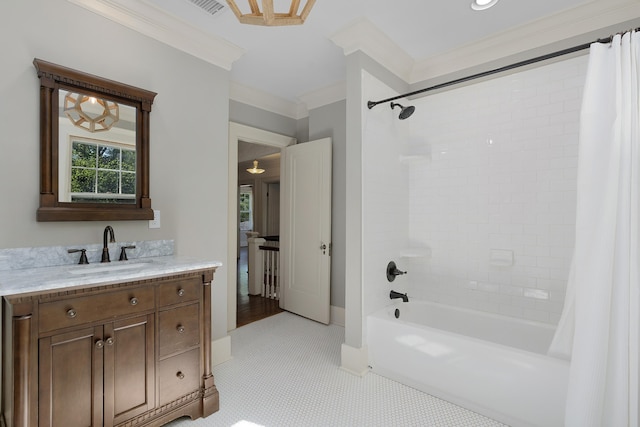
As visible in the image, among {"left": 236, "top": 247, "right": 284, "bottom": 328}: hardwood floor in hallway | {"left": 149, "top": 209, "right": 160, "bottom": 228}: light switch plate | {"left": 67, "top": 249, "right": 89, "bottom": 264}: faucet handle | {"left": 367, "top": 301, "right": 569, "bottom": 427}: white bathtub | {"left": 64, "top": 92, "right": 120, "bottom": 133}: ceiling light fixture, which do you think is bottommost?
{"left": 236, "top": 247, "right": 284, "bottom": 328}: hardwood floor in hallway

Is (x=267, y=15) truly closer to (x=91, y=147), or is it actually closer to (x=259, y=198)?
(x=91, y=147)

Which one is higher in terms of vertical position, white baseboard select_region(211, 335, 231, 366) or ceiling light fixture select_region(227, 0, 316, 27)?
ceiling light fixture select_region(227, 0, 316, 27)

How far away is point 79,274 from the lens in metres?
1.52

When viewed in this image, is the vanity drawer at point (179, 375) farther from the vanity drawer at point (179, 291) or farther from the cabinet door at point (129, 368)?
the vanity drawer at point (179, 291)

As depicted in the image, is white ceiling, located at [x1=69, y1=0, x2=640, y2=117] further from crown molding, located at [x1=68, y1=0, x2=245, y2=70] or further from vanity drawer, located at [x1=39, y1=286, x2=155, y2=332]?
vanity drawer, located at [x1=39, y1=286, x2=155, y2=332]

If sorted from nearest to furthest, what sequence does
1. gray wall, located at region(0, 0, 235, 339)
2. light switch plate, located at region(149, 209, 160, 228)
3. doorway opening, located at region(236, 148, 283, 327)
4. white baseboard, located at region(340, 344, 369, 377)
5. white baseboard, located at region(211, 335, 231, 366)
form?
gray wall, located at region(0, 0, 235, 339) → light switch plate, located at region(149, 209, 160, 228) → white baseboard, located at region(340, 344, 369, 377) → white baseboard, located at region(211, 335, 231, 366) → doorway opening, located at region(236, 148, 283, 327)

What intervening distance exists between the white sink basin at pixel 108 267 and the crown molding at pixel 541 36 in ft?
9.79

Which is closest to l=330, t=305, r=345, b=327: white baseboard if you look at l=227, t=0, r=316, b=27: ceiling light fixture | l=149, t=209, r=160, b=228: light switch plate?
l=149, t=209, r=160, b=228: light switch plate

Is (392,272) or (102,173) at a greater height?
(102,173)

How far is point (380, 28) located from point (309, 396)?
9.36 feet

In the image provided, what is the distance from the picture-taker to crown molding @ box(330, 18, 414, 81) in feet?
7.84

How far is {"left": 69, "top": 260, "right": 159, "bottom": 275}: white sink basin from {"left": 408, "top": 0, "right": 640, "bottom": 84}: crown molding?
9.79 ft

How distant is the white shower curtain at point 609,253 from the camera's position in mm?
1400

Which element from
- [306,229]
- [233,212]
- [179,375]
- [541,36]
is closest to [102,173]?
[179,375]
